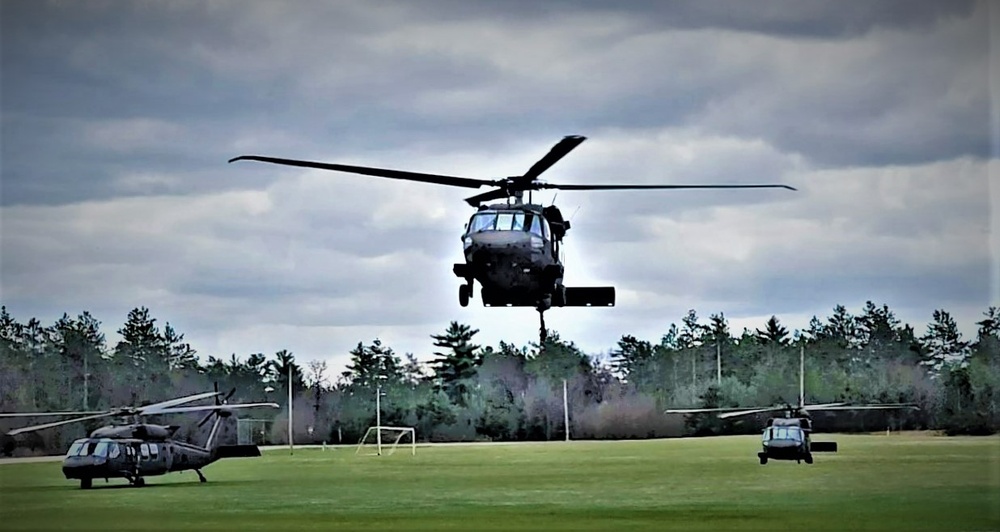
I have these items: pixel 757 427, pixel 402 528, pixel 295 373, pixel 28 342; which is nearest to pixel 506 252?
pixel 402 528

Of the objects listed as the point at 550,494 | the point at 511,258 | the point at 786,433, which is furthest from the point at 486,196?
the point at 786,433

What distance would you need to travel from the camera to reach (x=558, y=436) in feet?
172

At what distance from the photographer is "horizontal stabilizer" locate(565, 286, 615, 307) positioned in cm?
2136

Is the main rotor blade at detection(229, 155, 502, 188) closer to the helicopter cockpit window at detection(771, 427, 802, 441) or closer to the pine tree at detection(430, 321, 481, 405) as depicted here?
the helicopter cockpit window at detection(771, 427, 802, 441)

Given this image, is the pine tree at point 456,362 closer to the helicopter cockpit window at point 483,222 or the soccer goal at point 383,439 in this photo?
the soccer goal at point 383,439

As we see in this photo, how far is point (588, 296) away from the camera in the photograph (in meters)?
21.4

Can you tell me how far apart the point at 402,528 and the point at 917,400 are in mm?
30146

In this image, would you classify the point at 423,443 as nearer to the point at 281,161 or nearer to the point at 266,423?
the point at 266,423

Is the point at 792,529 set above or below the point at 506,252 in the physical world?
below

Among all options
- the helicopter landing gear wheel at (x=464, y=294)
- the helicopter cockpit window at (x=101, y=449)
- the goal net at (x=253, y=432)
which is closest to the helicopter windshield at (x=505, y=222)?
the helicopter landing gear wheel at (x=464, y=294)

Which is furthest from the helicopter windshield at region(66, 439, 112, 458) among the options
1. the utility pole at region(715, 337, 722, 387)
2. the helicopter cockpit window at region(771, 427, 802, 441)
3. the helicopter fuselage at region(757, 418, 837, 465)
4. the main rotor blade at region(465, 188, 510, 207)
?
the utility pole at region(715, 337, 722, 387)

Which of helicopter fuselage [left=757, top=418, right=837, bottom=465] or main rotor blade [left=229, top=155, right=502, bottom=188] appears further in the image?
helicopter fuselage [left=757, top=418, right=837, bottom=465]

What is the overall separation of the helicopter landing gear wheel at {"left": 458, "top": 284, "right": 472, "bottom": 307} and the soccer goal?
28301mm

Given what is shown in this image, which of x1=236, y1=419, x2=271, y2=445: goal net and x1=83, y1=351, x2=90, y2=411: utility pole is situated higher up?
x1=83, y1=351, x2=90, y2=411: utility pole
